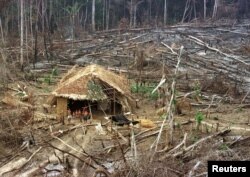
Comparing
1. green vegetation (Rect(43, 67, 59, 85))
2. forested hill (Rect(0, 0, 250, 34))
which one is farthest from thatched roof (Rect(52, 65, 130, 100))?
forested hill (Rect(0, 0, 250, 34))

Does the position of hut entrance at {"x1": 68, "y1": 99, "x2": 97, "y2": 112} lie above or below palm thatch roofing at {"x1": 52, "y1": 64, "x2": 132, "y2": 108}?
below

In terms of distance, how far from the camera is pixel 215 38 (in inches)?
1041

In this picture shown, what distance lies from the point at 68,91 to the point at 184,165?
5059mm

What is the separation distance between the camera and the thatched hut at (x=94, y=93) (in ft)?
39.2

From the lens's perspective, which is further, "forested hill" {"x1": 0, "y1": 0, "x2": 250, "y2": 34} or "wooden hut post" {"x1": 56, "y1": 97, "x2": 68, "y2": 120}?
"forested hill" {"x1": 0, "y1": 0, "x2": 250, "y2": 34}

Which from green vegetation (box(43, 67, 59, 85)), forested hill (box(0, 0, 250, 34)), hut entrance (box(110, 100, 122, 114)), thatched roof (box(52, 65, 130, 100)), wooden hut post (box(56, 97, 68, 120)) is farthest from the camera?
forested hill (box(0, 0, 250, 34))

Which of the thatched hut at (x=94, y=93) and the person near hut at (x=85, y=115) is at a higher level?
the thatched hut at (x=94, y=93)

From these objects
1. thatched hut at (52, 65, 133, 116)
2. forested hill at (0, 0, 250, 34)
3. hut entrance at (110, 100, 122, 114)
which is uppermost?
forested hill at (0, 0, 250, 34)

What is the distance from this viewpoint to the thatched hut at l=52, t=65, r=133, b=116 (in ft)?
39.2

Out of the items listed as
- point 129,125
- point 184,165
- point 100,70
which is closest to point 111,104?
point 100,70

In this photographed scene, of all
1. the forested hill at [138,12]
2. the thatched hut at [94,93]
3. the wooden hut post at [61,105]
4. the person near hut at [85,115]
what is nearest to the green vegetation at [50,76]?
the thatched hut at [94,93]

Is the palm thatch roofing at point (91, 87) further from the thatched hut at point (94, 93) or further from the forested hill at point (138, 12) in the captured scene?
the forested hill at point (138, 12)

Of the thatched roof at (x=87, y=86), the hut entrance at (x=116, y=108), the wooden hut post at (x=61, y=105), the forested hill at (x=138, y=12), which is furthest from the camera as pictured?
the forested hill at (x=138, y=12)

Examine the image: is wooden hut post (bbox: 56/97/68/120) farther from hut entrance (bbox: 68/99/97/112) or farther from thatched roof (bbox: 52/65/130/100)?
hut entrance (bbox: 68/99/97/112)
